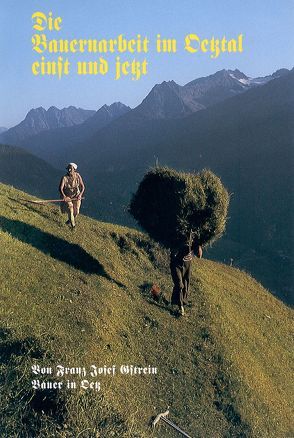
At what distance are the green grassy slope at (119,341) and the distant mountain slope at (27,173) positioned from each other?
65527 millimetres

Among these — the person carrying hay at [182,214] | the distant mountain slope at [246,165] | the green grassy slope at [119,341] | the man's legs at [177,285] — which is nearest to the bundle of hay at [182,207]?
the person carrying hay at [182,214]

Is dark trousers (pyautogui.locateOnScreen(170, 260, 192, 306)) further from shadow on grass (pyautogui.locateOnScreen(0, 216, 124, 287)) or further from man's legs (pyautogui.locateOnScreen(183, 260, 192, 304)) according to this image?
shadow on grass (pyautogui.locateOnScreen(0, 216, 124, 287))

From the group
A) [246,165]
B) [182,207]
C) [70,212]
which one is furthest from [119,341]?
[246,165]

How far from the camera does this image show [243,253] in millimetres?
72000

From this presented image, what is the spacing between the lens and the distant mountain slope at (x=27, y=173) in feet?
282

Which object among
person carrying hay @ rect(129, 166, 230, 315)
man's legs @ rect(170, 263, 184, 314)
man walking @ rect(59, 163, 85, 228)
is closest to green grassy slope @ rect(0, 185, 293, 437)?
man's legs @ rect(170, 263, 184, 314)

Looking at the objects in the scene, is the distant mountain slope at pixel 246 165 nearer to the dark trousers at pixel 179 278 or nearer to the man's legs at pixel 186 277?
the man's legs at pixel 186 277

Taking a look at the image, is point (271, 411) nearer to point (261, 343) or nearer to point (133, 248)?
point (261, 343)

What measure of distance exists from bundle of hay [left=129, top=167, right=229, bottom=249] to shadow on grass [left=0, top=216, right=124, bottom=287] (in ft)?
8.45

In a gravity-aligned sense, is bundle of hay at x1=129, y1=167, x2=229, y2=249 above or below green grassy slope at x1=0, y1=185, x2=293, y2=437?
above

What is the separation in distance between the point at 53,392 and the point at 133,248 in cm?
1392

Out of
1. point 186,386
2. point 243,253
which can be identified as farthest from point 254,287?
point 243,253

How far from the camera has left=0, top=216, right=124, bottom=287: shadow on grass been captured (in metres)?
15.6

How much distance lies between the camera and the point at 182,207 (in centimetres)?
1590
